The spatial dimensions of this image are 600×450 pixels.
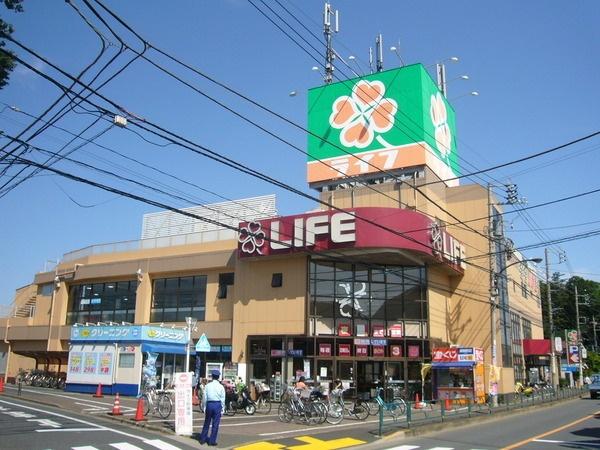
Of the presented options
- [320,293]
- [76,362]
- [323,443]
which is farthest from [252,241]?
[323,443]

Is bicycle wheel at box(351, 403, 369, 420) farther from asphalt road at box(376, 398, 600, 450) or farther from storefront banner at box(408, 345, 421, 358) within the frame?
storefront banner at box(408, 345, 421, 358)

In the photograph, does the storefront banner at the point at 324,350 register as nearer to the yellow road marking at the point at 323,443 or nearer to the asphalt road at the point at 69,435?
the asphalt road at the point at 69,435

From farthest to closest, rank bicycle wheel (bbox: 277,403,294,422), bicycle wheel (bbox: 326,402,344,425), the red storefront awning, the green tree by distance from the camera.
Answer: the red storefront awning → bicycle wheel (bbox: 326,402,344,425) → bicycle wheel (bbox: 277,403,294,422) → the green tree

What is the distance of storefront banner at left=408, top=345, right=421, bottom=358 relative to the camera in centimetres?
3142

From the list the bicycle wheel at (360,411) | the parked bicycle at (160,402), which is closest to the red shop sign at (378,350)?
the bicycle wheel at (360,411)

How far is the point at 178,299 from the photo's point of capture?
3734cm

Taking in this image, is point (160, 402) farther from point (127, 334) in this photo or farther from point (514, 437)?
point (514, 437)

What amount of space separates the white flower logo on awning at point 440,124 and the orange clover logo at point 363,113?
11.5 ft

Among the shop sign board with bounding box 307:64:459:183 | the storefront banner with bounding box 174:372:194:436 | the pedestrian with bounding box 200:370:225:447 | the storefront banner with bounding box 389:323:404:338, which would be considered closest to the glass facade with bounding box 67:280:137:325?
the shop sign board with bounding box 307:64:459:183

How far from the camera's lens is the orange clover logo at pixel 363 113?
43.2m

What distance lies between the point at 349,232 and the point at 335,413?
10884 millimetres

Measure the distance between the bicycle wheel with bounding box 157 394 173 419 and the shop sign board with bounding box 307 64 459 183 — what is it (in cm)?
2509

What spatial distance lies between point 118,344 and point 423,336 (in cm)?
1685

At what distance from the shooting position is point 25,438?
13727mm
